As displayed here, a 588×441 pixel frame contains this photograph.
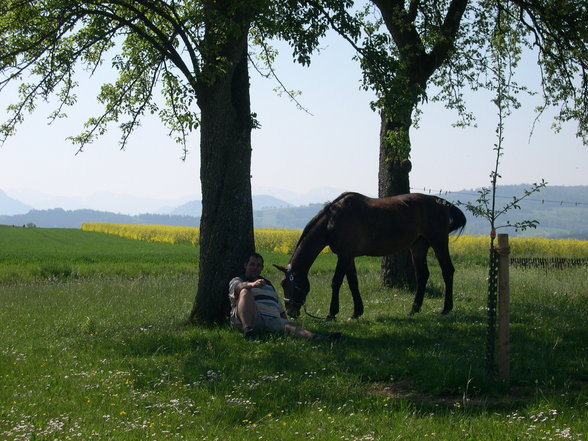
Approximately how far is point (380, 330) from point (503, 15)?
41.7 feet

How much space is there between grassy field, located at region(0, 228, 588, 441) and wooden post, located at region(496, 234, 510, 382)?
8.6 inches

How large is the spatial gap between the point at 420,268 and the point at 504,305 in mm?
5980

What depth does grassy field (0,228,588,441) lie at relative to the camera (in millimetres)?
6176

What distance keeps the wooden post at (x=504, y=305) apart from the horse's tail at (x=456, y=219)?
628cm

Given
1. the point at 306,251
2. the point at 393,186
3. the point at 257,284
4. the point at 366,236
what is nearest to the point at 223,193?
the point at 306,251

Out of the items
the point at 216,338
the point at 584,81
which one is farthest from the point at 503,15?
the point at 216,338

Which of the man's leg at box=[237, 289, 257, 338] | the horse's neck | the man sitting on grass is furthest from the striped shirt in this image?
the horse's neck

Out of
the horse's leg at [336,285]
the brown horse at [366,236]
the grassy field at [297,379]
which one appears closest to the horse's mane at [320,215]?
the brown horse at [366,236]

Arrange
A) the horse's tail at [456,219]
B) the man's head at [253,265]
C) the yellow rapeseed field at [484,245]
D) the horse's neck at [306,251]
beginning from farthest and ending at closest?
1. the yellow rapeseed field at [484,245]
2. the horse's tail at [456,219]
3. the horse's neck at [306,251]
4. the man's head at [253,265]

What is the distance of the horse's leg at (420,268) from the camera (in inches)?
510

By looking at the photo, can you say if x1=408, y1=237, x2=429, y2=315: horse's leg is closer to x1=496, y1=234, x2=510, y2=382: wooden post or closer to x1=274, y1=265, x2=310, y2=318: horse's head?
x1=274, y1=265, x2=310, y2=318: horse's head

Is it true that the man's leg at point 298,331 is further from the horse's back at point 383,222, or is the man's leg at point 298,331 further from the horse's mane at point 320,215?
the horse's back at point 383,222

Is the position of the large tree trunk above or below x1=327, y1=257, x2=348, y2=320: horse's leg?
above

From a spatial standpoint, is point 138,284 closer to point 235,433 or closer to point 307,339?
point 307,339
